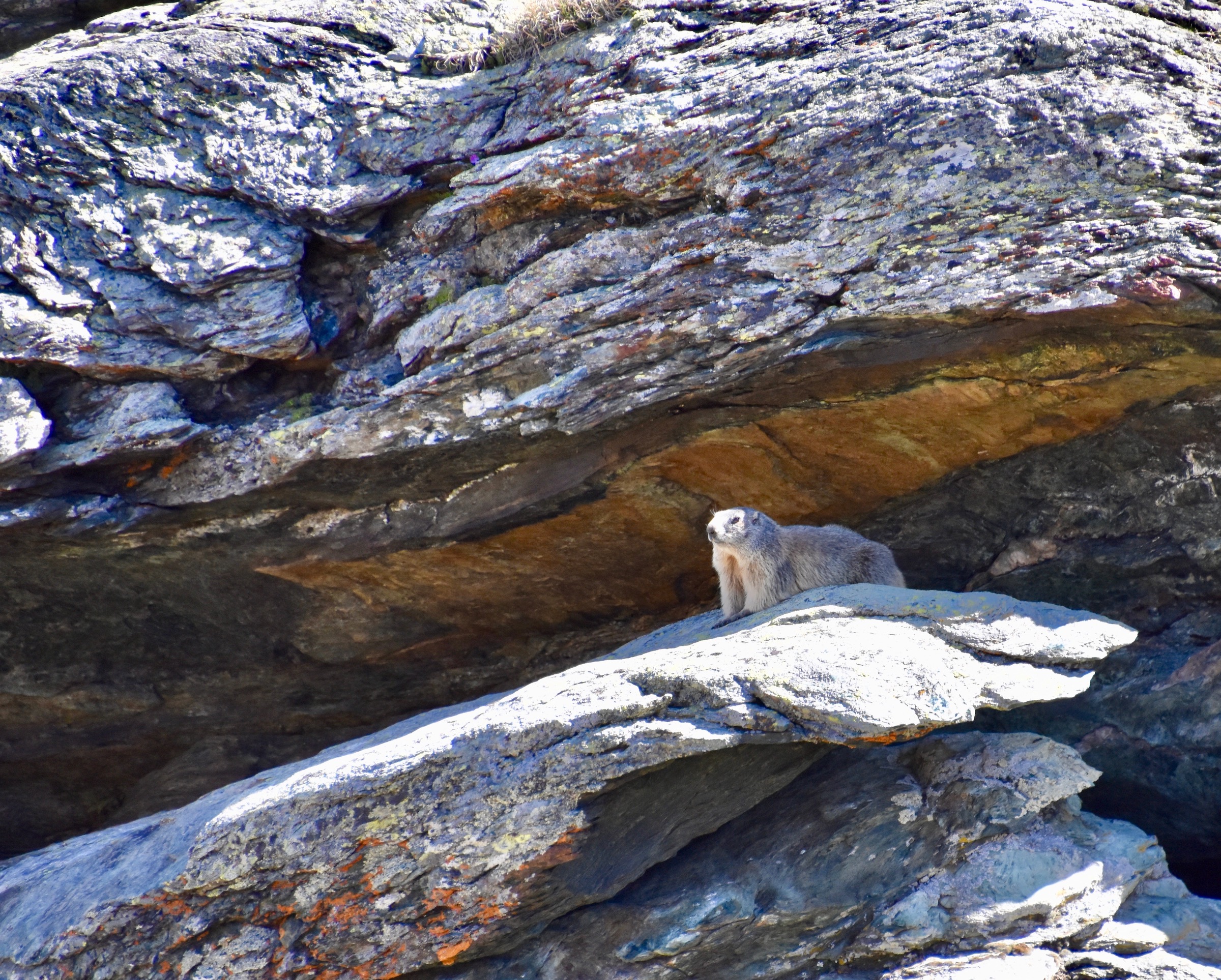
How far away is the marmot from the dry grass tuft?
4.71m

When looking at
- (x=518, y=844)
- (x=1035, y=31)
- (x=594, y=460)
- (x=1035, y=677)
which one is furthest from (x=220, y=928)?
(x=1035, y=31)

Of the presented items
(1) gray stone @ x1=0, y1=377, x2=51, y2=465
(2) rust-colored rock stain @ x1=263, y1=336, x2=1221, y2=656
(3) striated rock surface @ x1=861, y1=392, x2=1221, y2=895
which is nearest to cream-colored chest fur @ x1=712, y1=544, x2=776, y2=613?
(2) rust-colored rock stain @ x1=263, y1=336, x2=1221, y2=656

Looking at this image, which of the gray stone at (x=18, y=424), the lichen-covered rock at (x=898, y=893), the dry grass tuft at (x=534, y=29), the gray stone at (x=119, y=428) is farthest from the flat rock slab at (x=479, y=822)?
the dry grass tuft at (x=534, y=29)

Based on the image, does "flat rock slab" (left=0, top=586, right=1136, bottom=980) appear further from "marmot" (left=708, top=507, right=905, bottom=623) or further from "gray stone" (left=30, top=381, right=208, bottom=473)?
"gray stone" (left=30, top=381, right=208, bottom=473)

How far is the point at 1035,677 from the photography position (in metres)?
7.21

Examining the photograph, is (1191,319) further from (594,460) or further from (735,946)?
(735,946)

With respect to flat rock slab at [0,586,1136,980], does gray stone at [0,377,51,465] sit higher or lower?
higher

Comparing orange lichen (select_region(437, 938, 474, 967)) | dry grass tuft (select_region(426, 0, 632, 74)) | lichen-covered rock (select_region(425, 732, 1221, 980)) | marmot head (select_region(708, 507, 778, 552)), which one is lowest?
lichen-covered rock (select_region(425, 732, 1221, 980))

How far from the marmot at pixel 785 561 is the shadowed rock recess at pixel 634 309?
719 mm

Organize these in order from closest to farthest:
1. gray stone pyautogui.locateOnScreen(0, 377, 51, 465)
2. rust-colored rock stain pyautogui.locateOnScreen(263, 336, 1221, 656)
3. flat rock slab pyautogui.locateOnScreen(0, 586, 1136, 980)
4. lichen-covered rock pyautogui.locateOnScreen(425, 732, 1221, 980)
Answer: flat rock slab pyautogui.locateOnScreen(0, 586, 1136, 980) → lichen-covered rock pyautogui.locateOnScreen(425, 732, 1221, 980) → rust-colored rock stain pyautogui.locateOnScreen(263, 336, 1221, 656) → gray stone pyautogui.locateOnScreen(0, 377, 51, 465)

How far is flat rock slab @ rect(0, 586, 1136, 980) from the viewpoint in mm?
6605

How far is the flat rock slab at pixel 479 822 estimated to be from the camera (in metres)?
6.61

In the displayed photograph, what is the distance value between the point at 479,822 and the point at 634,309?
4235 millimetres

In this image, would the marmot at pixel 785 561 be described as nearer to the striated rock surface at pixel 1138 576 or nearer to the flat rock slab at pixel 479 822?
the striated rock surface at pixel 1138 576
